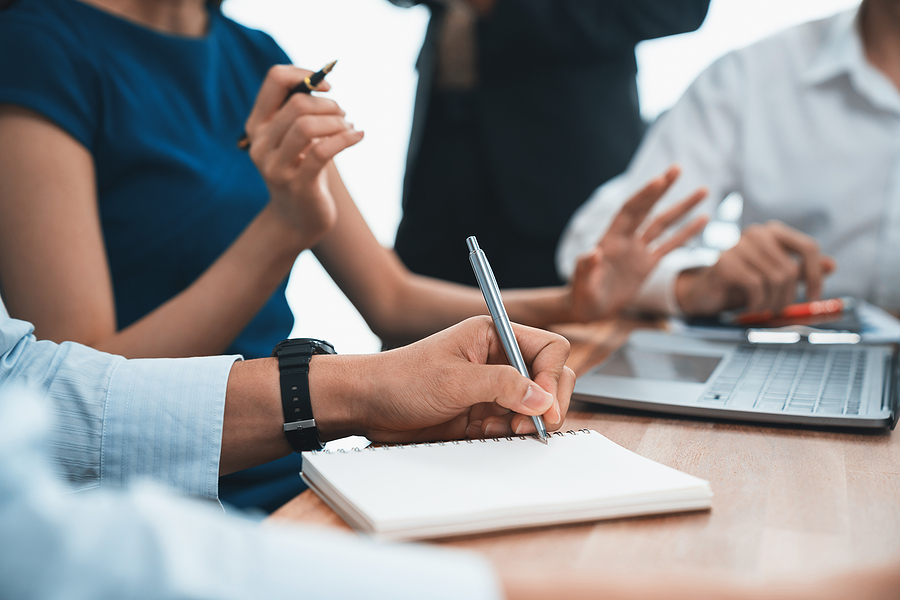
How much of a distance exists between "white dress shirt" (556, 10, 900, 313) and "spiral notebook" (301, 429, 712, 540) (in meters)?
0.86

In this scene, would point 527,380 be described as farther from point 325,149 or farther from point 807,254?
point 807,254

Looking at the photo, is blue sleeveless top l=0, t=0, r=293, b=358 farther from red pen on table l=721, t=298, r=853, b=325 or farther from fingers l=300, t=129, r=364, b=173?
red pen on table l=721, t=298, r=853, b=325

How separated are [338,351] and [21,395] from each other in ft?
1.10

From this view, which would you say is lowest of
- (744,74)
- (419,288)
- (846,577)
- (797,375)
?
(419,288)

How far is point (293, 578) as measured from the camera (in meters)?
0.26

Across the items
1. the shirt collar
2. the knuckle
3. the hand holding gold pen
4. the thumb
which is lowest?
the thumb

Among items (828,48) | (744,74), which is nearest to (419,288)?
(744,74)

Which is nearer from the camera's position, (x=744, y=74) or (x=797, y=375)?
(x=797, y=375)

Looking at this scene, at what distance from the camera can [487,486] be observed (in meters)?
0.40

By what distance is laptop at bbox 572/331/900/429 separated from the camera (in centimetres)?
57

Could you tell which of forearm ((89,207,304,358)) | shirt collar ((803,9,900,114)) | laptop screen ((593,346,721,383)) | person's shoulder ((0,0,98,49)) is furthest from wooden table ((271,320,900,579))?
shirt collar ((803,9,900,114))

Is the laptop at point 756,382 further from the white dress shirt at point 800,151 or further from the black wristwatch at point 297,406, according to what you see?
the white dress shirt at point 800,151

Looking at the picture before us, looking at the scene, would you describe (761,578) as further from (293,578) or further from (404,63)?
(404,63)

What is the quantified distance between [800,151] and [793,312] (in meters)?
0.50
